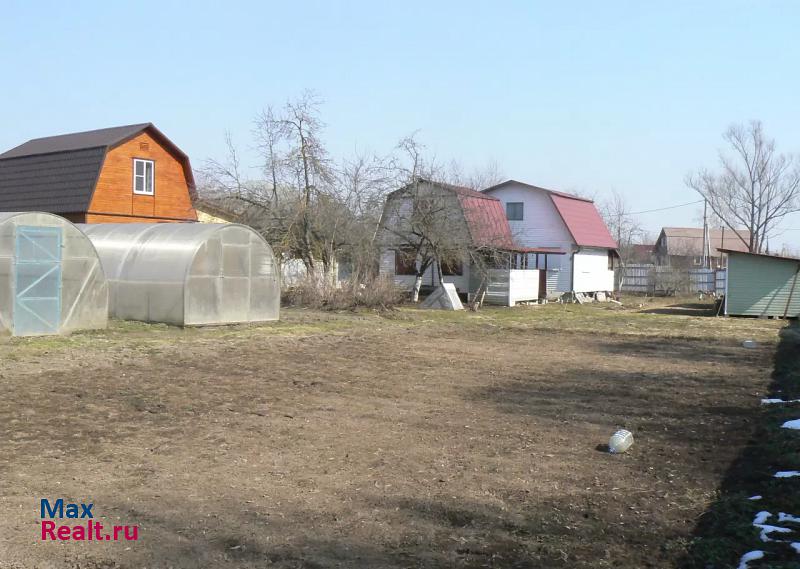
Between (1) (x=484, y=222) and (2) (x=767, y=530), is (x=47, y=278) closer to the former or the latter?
(2) (x=767, y=530)

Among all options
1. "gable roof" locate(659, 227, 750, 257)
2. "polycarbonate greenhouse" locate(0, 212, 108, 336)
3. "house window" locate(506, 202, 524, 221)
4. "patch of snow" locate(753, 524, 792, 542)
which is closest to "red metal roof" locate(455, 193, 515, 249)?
"house window" locate(506, 202, 524, 221)

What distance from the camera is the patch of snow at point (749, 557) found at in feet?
15.6

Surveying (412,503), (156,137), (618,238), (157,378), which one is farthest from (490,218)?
(618,238)

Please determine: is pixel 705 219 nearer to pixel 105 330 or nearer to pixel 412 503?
pixel 105 330

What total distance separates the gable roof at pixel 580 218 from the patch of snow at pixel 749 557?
3144 centimetres

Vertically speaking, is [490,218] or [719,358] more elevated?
[490,218]

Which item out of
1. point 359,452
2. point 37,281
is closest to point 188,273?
point 37,281

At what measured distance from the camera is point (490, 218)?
3275cm

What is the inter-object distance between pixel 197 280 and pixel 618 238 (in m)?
48.4

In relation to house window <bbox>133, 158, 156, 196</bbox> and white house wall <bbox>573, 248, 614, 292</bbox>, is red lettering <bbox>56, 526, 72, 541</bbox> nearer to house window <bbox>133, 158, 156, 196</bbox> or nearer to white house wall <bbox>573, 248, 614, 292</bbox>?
house window <bbox>133, 158, 156, 196</bbox>

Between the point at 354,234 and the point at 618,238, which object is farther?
the point at 618,238

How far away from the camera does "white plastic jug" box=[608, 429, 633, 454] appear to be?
25.7ft

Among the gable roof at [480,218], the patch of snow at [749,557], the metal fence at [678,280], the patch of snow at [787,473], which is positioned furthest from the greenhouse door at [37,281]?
the metal fence at [678,280]

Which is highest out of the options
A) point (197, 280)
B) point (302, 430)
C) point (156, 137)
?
point (156, 137)
